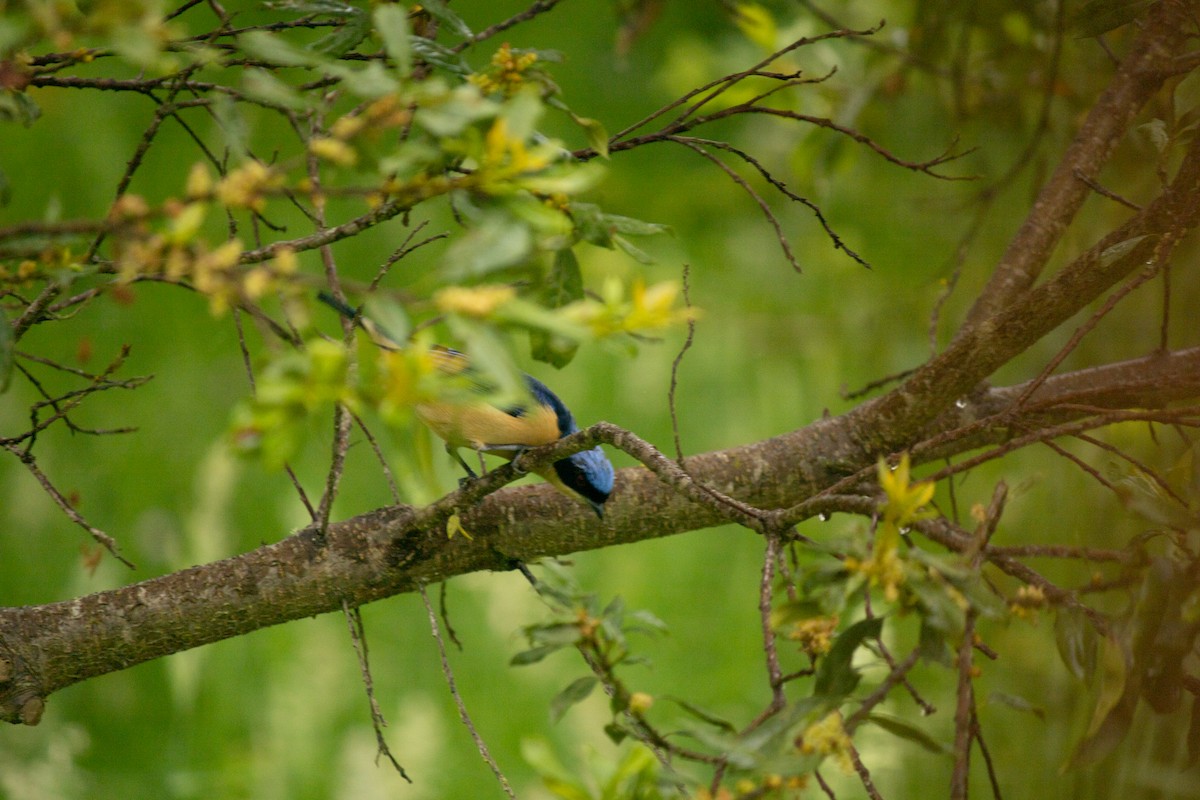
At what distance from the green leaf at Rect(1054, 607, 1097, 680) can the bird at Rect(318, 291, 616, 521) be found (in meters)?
0.61

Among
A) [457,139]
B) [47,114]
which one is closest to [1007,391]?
[457,139]

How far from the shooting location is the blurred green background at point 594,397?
238 centimetres

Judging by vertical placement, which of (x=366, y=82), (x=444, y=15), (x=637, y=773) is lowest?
(x=637, y=773)

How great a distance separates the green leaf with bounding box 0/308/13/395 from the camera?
86 cm

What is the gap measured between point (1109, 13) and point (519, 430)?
3.57 feet

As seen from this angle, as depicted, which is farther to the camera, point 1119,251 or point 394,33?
point 1119,251

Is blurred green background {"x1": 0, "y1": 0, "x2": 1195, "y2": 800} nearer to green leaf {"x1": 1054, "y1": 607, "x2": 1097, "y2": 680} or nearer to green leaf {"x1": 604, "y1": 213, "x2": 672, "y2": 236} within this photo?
green leaf {"x1": 1054, "y1": 607, "x2": 1097, "y2": 680}

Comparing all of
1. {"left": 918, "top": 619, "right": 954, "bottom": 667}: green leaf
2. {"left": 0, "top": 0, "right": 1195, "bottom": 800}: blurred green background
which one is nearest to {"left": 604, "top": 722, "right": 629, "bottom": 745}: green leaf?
{"left": 918, "top": 619, "right": 954, "bottom": 667}: green leaf

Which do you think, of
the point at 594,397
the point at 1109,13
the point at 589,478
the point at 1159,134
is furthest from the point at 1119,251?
the point at 594,397

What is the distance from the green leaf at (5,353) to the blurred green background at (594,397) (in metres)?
1.44

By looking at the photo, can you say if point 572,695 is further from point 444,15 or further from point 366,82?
point 444,15

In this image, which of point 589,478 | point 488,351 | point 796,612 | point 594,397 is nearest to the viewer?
point 488,351

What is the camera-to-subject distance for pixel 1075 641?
3.33 feet

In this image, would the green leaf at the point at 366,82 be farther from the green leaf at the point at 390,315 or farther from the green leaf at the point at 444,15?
the green leaf at the point at 444,15
